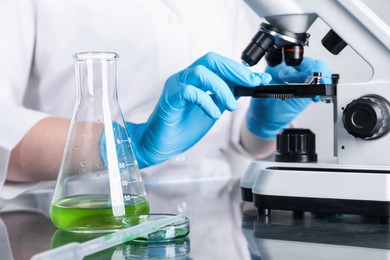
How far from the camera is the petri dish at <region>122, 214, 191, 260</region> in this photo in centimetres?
79

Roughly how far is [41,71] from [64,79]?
64mm

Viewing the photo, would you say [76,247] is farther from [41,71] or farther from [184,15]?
[184,15]

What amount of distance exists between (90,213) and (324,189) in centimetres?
39

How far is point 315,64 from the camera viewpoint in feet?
4.64

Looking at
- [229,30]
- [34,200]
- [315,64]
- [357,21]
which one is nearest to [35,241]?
[34,200]

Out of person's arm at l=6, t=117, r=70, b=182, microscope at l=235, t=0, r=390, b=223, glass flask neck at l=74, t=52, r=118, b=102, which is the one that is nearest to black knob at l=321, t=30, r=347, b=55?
microscope at l=235, t=0, r=390, b=223

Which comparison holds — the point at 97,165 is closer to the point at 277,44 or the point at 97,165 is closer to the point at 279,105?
the point at 277,44

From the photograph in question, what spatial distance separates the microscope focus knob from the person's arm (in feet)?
2.15

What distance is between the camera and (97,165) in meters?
0.89

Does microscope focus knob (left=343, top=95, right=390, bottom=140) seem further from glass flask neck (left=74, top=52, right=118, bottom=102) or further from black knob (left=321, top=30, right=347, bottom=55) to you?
glass flask neck (left=74, top=52, right=118, bottom=102)

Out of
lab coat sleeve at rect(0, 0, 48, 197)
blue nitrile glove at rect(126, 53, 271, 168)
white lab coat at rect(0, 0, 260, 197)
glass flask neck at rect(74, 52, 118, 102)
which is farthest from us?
white lab coat at rect(0, 0, 260, 197)

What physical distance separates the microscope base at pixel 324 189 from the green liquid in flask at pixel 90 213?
256 millimetres

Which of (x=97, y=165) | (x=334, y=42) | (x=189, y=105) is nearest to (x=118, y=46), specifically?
(x=189, y=105)

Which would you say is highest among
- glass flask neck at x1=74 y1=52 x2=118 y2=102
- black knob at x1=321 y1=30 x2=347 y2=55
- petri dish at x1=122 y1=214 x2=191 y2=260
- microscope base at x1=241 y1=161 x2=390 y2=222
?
black knob at x1=321 y1=30 x2=347 y2=55
